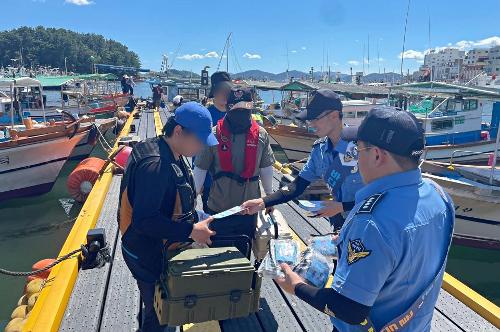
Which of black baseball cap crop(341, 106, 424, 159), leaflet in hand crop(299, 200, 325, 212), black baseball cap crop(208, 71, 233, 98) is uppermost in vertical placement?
black baseball cap crop(208, 71, 233, 98)

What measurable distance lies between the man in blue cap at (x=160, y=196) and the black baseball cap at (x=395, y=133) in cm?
122

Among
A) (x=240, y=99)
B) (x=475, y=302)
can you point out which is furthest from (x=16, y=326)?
(x=475, y=302)

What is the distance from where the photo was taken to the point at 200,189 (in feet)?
13.4

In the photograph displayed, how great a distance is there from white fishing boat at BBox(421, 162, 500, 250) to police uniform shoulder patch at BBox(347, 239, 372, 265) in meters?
8.30

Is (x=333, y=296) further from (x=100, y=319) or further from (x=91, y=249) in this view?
(x=91, y=249)

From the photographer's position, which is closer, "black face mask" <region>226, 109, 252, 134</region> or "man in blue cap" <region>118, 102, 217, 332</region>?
"man in blue cap" <region>118, 102, 217, 332</region>

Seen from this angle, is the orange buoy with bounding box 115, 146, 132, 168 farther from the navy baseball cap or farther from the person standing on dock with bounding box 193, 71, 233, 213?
the navy baseball cap

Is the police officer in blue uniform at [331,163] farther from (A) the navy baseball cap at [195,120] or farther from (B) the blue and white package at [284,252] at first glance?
(A) the navy baseball cap at [195,120]

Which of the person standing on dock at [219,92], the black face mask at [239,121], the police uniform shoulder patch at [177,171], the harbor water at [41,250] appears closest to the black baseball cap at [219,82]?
the person standing on dock at [219,92]

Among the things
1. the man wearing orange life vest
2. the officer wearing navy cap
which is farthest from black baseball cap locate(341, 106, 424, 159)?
the man wearing orange life vest

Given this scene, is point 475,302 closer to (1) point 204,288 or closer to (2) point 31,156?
(1) point 204,288

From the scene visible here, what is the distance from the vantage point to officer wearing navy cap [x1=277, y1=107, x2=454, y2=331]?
4.97 ft

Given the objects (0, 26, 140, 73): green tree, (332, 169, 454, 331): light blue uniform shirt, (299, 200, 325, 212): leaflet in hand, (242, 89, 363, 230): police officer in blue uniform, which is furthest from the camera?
(0, 26, 140, 73): green tree

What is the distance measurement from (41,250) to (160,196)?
887cm
